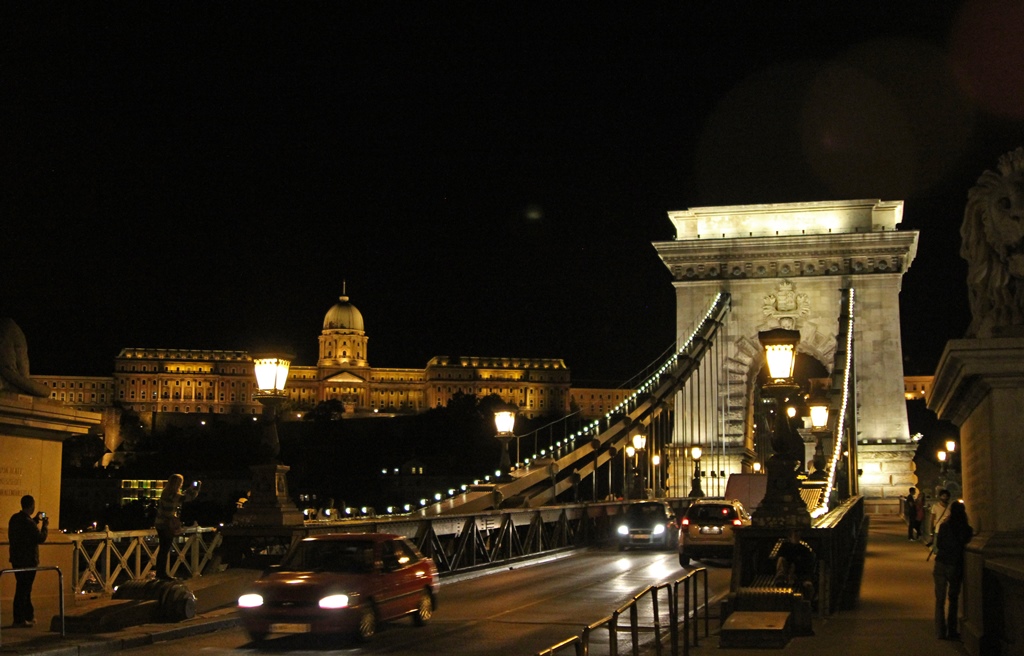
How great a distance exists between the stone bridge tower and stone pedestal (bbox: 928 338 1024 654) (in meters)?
42.8

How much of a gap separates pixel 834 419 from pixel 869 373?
15.4 metres

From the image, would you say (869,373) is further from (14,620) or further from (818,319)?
(14,620)

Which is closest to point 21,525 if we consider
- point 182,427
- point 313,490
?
point 313,490

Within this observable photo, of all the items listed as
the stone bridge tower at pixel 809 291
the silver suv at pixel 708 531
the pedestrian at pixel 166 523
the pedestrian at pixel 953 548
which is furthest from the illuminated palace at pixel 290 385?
the pedestrian at pixel 953 548

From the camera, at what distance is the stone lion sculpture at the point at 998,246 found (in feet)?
31.6

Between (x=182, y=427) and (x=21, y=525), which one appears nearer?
(x=21, y=525)

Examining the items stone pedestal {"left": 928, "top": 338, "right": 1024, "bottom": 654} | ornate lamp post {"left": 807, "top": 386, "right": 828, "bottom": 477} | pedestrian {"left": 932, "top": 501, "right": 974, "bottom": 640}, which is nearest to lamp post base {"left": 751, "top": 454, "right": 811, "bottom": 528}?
pedestrian {"left": 932, "top": 501, "right": 974, "bottom": 640}

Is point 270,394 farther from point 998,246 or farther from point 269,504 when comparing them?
point 998,246

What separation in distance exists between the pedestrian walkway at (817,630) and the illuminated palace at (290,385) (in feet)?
559

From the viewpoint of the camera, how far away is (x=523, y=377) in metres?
192

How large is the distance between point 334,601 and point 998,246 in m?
7.82

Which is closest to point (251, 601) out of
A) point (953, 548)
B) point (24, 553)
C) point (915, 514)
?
point (24, 553)

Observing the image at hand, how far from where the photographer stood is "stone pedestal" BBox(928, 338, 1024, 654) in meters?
9.44

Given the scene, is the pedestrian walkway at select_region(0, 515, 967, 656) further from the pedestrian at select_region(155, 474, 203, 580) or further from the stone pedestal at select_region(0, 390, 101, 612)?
the pedestrian at select_region(155, 474, 203, 580)
